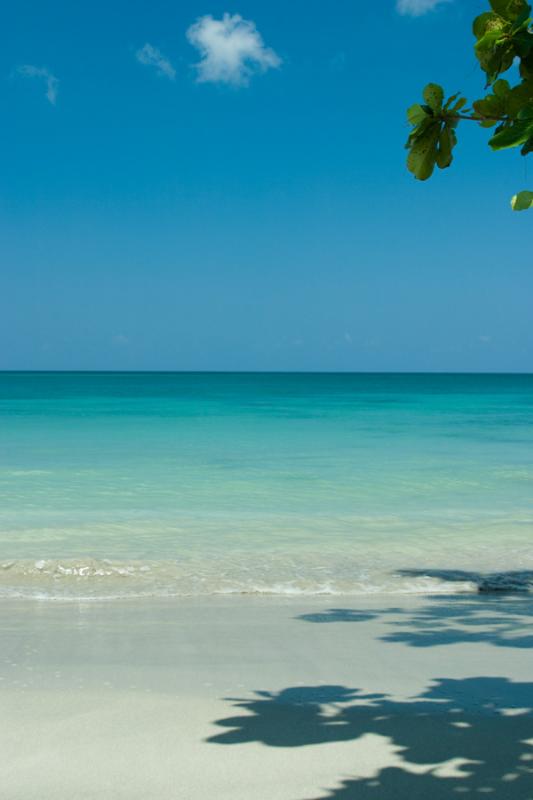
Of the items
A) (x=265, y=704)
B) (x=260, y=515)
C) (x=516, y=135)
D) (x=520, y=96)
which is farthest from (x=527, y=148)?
(x=260, y=515)

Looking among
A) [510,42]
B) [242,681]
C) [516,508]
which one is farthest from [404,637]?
[516,508]

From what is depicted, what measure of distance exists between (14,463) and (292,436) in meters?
10.9

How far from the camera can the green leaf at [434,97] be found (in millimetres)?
2271

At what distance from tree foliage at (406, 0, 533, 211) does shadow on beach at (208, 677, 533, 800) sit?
95.2 inches

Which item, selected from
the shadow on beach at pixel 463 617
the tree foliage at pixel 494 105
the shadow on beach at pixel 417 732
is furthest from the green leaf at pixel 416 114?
the shadow on beach at pixel 463 617

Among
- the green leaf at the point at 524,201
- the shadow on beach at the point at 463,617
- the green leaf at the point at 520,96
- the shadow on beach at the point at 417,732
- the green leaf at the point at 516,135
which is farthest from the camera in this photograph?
the shadow on beach at the point at 463,617

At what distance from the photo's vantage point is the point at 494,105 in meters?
2.26

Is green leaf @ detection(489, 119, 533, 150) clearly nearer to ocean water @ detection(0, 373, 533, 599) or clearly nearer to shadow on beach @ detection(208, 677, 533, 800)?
shadow on beach @ detection(208, 677, 533, 800)

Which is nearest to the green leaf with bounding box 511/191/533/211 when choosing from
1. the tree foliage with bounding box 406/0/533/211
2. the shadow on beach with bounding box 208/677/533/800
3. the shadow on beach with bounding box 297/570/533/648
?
the tree foliage with bounding box 406/0/533/211

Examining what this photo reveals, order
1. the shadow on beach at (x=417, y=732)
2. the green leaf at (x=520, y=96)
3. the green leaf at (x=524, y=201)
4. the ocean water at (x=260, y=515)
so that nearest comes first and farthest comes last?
the green leaf at (x=524, y=201), the green leaf at (x=520, y=96), the shadow on beach at (x=417, y=732), the ocean water at (x=260, y=515)

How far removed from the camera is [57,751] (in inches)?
151

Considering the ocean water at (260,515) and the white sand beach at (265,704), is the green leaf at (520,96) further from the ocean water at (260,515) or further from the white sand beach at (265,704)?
the ocean water at (260,515)

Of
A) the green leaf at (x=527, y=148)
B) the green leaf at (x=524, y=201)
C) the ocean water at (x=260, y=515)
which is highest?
the green leaf at (x=527, y=148)

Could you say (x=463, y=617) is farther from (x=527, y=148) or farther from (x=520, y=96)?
(x=527, y=148)
